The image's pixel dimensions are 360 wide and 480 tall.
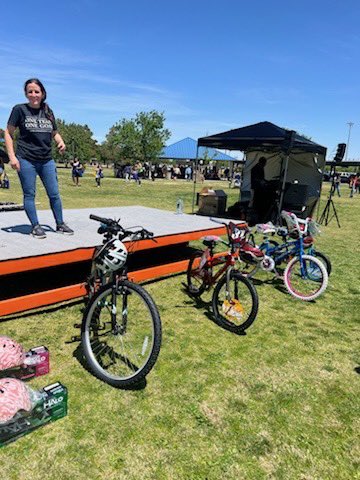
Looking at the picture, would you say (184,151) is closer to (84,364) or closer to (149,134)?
(149,134)

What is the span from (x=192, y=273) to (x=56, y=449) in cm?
307

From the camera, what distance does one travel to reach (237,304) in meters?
4.12

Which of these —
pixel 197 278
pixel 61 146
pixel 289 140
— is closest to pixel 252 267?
pixel 197 278

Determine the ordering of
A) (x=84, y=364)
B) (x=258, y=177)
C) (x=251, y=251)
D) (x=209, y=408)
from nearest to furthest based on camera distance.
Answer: (x=209, y=408), (x=84, y=364), (x=251, y=251), (x=258, y=177)

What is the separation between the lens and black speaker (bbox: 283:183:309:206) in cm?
1202

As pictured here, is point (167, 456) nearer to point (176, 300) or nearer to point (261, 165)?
point (176, 300)

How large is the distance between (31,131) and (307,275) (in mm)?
4285

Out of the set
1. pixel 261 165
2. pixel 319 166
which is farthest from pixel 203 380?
pixel 319 166

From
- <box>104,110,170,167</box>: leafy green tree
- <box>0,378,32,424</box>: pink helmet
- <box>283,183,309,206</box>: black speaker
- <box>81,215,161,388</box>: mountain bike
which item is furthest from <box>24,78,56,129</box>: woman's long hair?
<box>104,110,170,167</box>: leafy green tree

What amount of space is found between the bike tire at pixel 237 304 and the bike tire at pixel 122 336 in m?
1.35

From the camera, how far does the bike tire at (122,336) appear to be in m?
2.83

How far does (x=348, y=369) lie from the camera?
350 centimetres

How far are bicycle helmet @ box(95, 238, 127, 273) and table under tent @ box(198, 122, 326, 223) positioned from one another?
771 cm

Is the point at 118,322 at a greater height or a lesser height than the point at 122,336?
greater
